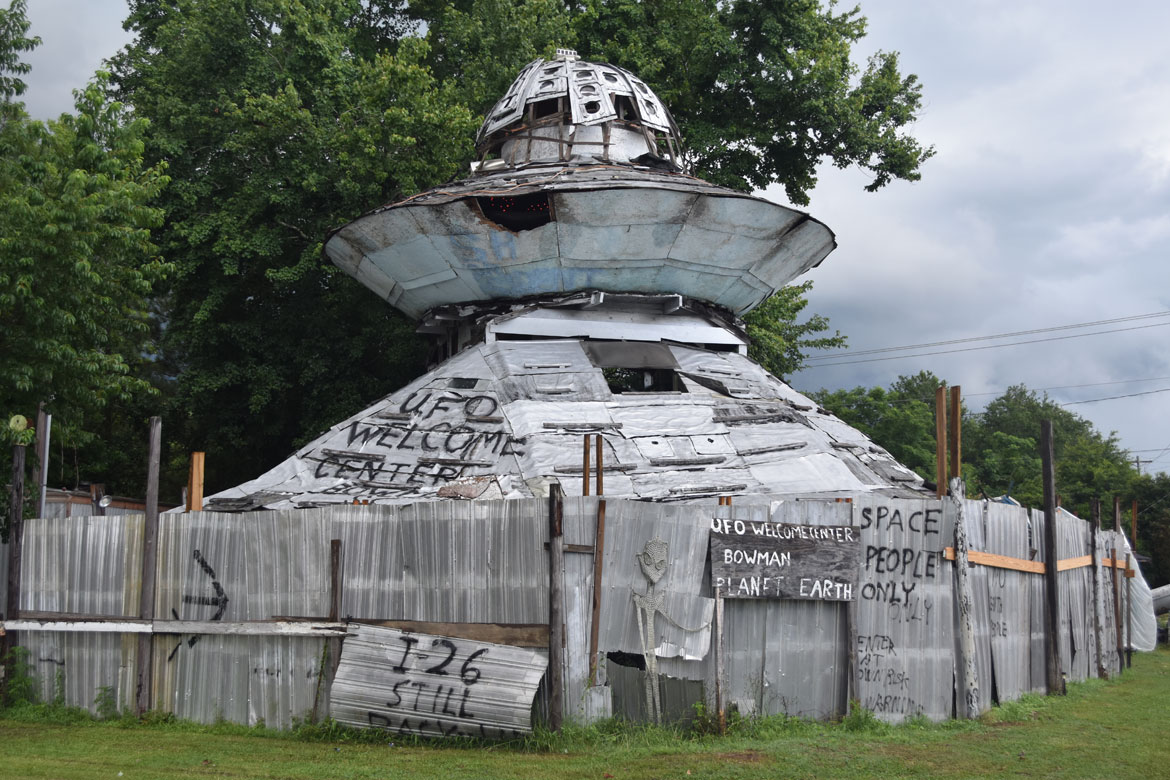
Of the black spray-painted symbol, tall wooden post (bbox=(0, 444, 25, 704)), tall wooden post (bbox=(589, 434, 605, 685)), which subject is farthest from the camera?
tall wooden post (bbox=(0, 444, 25, 704))

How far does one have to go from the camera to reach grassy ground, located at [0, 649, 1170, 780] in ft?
27.0

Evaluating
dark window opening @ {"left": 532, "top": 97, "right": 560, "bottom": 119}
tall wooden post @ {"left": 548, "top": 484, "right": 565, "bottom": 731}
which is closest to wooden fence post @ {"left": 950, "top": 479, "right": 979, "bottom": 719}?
tall wooden post @ {"left": 548, "top": 484, "right": 565, "bottom": 731}

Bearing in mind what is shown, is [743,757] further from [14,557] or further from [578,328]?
[578,328]

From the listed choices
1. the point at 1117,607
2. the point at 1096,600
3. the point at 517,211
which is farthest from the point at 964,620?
the point at 517,211

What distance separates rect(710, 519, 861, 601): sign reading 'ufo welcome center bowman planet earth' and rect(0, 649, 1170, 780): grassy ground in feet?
3.68

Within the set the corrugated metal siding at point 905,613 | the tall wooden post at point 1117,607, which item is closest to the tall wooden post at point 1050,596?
the corrugated metal siding at point 905,613

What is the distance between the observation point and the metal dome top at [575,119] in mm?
17875

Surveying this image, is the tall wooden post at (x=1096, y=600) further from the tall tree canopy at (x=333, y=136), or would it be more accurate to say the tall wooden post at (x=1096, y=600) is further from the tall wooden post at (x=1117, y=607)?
the tall tree canopy at (x=333, y=136)

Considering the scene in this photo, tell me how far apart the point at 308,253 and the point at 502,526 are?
571 inches

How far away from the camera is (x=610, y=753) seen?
340 inches

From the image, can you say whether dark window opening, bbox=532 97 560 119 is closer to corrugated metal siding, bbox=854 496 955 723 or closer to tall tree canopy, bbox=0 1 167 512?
tall tree canopy, bbox=0 1 167 512

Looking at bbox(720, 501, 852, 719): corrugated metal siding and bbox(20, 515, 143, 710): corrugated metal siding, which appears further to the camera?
bbox(20, 515, 143, 710): corrugated metal siding

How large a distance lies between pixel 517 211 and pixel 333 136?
8.16 meters

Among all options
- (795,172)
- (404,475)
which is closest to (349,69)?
(795,172)
